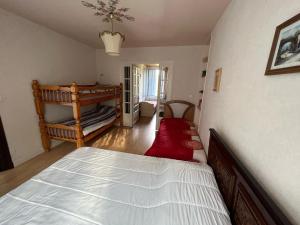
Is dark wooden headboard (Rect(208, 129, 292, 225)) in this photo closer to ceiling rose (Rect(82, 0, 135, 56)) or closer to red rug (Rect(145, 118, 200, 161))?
red rug (Rect(145, 118, 200, 161))

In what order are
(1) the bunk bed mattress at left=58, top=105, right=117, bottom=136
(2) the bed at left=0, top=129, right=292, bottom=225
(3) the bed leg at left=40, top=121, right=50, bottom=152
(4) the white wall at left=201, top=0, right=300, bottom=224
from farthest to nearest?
(1) the bunk bed mattress at left=58, top=105, right=117, bottom=136, (3) the bed leg at left=40, top=121, right=50, bottom=152, (2) the bed at left=0, top=129, right=292, bottom=225, (4) the white wall at left=201, top=0, right=300, bottom=224

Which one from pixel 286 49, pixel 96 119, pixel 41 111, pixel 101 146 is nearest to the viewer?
pixel 286 49

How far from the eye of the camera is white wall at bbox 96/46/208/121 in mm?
3545

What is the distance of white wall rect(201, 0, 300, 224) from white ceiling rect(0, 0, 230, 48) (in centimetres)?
60

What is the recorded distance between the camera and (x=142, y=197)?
1050mm

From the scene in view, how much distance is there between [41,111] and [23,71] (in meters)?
0.72

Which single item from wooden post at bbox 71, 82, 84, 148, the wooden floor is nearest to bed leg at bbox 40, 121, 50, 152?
the wooden floor

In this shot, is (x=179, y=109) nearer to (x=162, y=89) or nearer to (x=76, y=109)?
(x=162, y=89)

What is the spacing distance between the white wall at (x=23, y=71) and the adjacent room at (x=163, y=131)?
0.02m

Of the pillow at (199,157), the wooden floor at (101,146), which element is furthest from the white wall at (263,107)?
the wooden floor at (101,146)

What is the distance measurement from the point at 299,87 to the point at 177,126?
2343mm

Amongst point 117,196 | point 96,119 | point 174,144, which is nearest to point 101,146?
point 96,119

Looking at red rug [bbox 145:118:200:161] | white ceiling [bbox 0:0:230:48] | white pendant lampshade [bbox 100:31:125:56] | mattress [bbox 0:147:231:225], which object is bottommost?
red rug [bbox 145:118:200:161]

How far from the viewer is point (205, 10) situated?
5.80 ft
